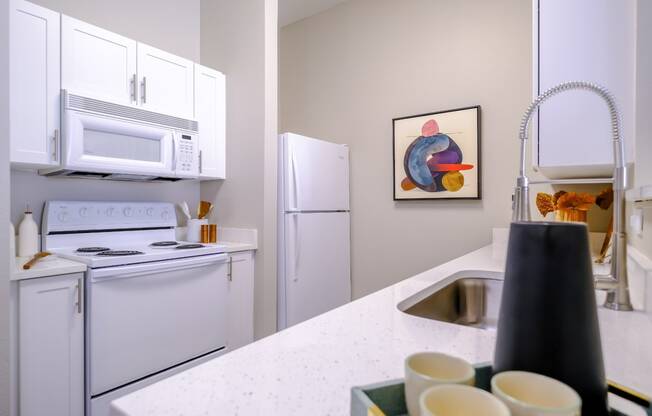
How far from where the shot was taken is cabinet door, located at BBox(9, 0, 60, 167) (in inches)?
69.2

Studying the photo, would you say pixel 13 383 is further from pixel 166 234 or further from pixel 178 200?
pixel 178 200

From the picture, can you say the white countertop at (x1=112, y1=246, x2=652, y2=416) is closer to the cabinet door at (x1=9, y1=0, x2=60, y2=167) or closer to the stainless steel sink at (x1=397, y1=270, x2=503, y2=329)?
the stainless steel sink at (x1=397, y1=270, x2=503, y2=329)

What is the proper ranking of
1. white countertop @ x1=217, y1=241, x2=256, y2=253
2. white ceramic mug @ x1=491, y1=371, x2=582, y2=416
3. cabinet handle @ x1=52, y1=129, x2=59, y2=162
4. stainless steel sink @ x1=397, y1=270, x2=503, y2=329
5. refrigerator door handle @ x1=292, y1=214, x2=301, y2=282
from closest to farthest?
1. white ceramic mug @ x1=491, y1=371, x2=582, y2=416
2. stainless steel sink @ x1=397, y1=270, x2=503, y2=329
3. cabinet handle @ x1=52, y1=129, x2=59, y2=162
4. white countertop @ x1=217, y1=241, x2=256, y2=253
5. refrigerator door handle @ x1=292, y1=214, x2=301, y2=282

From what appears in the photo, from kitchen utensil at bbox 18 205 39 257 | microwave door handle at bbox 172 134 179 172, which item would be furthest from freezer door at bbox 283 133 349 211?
kitchen utensil at bbox 18 205 39 257

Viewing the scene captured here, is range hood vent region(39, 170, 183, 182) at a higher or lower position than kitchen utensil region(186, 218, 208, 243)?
higher

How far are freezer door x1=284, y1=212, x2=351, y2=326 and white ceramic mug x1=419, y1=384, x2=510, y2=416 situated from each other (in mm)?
2291

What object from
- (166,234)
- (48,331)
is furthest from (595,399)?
(166,234)

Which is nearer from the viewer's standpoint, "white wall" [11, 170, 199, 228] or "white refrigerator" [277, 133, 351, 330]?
"white wall" [11, 170, 199, 228]

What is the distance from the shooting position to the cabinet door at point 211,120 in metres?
2.59

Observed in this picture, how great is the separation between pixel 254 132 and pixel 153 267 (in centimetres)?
114

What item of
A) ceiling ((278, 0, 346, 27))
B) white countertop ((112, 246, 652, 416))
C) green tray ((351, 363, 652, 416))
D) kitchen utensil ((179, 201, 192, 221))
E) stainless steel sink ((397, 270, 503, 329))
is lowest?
stainless steel sink ((397, 270, 503, 329))

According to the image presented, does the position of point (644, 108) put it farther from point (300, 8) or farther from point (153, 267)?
point (300, 8)

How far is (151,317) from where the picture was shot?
76.8 inches

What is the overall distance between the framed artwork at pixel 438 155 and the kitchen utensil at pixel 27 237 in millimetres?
2409
